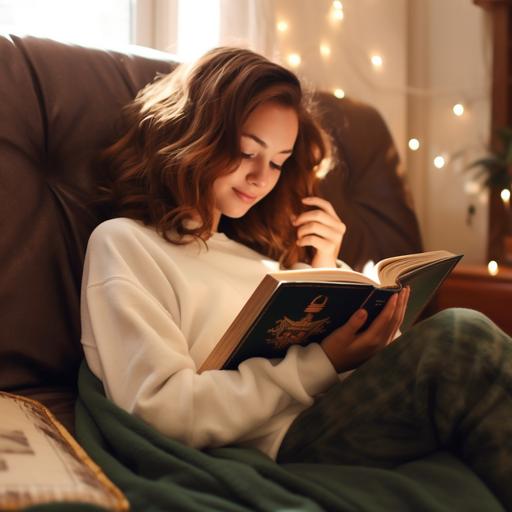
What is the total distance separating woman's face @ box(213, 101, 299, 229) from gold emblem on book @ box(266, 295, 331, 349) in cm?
30

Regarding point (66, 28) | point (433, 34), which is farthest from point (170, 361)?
point (433, 34)

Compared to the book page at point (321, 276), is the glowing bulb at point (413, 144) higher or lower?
lower

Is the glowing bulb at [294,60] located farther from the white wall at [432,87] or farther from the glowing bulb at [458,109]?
the glowing bulb at [458,109]

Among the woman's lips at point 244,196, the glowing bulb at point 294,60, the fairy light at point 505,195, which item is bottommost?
the fairy light at point 505,195

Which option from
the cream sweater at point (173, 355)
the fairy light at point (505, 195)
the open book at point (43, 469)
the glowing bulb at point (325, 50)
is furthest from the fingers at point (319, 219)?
the fairy light at point (505, 195)

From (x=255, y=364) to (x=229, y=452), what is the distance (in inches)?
4.7

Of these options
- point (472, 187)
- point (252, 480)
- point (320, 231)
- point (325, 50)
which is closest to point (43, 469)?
point (252, 480)

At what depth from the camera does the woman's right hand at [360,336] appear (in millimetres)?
1092

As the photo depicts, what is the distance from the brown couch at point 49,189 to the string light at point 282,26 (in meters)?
0.74

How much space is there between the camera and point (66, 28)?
1820mm

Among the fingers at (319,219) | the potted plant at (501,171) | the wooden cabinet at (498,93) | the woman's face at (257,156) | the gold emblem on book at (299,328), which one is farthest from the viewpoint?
the wooden cabinet at (498,93)

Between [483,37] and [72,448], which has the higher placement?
[483,37]

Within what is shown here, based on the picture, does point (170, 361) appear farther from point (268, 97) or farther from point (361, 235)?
point (361, 235)

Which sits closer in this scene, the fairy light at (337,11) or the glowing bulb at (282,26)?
the glowing bulb at (282,26)
